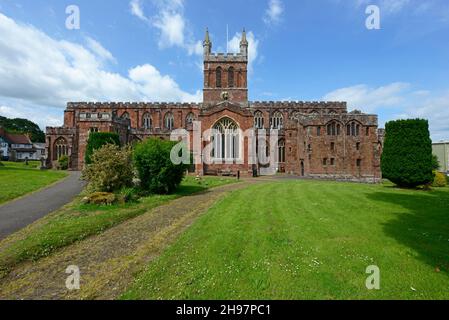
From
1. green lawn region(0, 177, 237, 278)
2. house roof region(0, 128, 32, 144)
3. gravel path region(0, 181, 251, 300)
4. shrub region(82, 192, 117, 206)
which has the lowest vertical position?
gravel path region(0, 181, 251, 300)

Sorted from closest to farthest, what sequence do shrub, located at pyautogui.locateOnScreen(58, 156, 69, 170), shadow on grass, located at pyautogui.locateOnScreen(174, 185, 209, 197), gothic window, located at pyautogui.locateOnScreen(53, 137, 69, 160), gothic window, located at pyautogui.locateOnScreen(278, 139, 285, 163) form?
shadow on grass, located at pyautogui.locateOnScreen(174, 185, 209, 197)
shrub, located at pyautogui.locateOnScreen(58, 156, 69, 170)
gothic window, located at pyautogui.locateOnScreen(278, 139, 285, 163)
gothic window, located at pyautogui.locateOnScreen(53, 137, 69, 160)

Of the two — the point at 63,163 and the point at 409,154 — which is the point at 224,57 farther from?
the point at 409,154

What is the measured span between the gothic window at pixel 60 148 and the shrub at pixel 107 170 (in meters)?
30.8

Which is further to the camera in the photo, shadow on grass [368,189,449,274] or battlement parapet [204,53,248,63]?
battlement parapet [204,53,248,63]

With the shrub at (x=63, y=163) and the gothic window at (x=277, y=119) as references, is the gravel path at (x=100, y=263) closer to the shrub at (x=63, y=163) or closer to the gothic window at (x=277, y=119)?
the shrub at (x=63, y=163)

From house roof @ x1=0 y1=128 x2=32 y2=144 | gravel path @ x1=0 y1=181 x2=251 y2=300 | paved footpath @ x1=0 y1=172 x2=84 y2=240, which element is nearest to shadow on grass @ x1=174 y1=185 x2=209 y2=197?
paved footpath @ x1=0 y1=172 x2=84 y2=240

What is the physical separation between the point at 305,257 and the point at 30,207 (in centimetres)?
1396

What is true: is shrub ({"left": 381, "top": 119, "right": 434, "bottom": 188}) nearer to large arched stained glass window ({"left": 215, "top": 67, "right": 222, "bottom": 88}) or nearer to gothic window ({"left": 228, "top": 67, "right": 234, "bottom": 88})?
gothic window ({"left": 228, "top": 67, "right": 234, "bottom": 88})

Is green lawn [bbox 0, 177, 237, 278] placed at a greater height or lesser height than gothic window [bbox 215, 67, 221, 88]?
lesser

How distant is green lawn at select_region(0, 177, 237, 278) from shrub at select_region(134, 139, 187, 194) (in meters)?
2.51

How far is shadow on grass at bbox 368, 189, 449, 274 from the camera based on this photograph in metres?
6.12

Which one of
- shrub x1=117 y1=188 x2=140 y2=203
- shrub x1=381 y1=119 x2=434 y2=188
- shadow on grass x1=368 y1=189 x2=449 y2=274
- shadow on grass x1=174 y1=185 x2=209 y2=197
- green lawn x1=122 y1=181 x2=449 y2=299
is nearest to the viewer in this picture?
green lawn x1=122 y1=181 x2=449 y2=299
